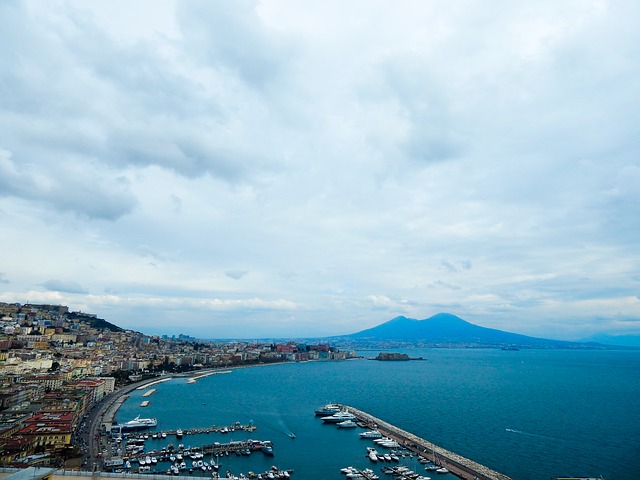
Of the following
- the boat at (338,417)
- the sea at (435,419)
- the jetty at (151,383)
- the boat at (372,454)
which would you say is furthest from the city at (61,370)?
the boat at (338,417)

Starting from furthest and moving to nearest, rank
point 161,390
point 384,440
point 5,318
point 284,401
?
1. point 5,318
2. point 161,390
3. point 284,401
4. point 384,440

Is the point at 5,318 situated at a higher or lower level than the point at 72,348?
higher

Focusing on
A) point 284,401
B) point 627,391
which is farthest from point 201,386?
point 627,391

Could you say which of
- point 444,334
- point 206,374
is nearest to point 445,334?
point 444,334

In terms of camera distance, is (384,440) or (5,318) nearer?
(384,440)

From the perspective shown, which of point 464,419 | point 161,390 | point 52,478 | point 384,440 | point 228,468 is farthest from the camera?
point 161,390

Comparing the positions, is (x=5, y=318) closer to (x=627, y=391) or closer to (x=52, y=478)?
(x=52, y=478)

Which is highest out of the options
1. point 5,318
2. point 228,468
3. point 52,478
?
point 5,318

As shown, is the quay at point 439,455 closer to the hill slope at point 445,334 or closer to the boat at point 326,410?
the boat at point 326,410
